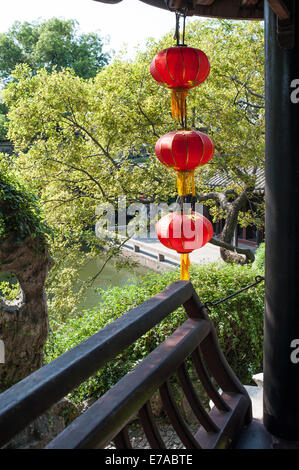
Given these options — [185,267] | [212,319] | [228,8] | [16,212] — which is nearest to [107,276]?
[212,319]

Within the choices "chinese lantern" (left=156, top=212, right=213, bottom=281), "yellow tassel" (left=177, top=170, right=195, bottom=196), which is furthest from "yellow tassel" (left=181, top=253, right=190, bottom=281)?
"yellow tassel" (left=177, top=170, right=195, bottom=196)

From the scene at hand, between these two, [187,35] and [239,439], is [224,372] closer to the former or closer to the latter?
[239,439]

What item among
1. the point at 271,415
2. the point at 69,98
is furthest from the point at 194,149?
the point at 69,98

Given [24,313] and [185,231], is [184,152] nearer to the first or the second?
[185,231]

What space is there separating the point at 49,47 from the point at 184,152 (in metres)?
22.0

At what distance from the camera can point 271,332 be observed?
1.60 meters

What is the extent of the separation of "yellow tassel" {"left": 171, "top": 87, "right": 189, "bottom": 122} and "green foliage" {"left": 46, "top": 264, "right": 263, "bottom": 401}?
261 centimetres

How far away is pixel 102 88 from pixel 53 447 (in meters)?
7.29

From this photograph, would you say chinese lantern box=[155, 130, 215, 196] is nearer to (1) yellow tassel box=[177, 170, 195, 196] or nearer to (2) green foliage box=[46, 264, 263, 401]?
(1) yellow tassel box=[177, 170, 195, 196]

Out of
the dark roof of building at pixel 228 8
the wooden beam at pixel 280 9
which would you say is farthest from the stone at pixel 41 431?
the wooden beam at pixel 280 9

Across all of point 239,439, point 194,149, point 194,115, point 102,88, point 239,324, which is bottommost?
point 239,324

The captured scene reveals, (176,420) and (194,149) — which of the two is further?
(194,149)

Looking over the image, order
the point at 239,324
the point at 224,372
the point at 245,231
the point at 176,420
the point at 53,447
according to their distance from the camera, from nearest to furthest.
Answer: the point at 53,447 → the point at 176,420 → the point at 224,372 → the point at 239,324 → the point at 245,231

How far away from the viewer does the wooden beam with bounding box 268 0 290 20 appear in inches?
53.9
